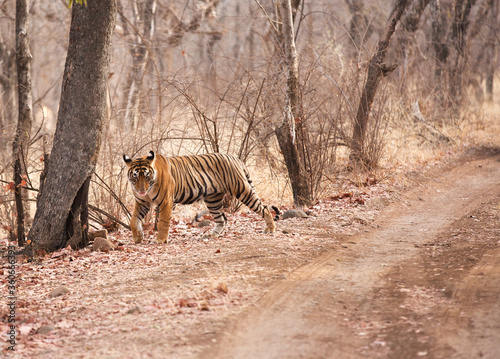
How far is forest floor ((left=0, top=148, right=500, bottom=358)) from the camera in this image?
3.78 m

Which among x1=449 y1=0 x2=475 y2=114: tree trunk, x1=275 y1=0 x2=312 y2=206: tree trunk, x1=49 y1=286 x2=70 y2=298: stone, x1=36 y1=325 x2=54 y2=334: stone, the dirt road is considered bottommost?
the dirt road

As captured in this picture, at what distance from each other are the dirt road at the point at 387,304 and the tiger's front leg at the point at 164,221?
1893mm

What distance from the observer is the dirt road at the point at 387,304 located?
12.0 ft

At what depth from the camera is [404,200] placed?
9.41 meters

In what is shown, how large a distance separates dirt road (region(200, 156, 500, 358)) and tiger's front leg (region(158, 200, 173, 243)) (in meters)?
1.89

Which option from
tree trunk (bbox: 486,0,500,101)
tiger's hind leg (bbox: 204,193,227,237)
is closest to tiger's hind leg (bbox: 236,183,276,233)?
tiger's hind leg (bbox: 204,193,227,237)

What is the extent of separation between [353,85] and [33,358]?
8.29 meters

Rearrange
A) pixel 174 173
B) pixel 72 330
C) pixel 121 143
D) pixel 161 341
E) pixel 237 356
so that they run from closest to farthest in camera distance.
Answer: pixel 237 356
pixel 161 341
pixel 72 330
pixel 174 173
pixel 121 143

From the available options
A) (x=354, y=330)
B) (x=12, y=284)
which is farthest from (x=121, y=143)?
(x=354, y=330)

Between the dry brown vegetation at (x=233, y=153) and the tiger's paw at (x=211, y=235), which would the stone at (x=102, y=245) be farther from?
the tiger's paw at (x=211, y=235)

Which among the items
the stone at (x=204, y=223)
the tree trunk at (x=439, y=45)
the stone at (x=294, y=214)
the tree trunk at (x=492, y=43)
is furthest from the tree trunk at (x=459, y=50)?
the stone at (x=204, y=223)

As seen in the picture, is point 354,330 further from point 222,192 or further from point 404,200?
point 404,200

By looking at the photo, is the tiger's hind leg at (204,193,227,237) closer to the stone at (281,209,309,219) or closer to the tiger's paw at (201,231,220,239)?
the tiger's paw at (201,231,220,239)

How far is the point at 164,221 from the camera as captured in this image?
6695 mm
